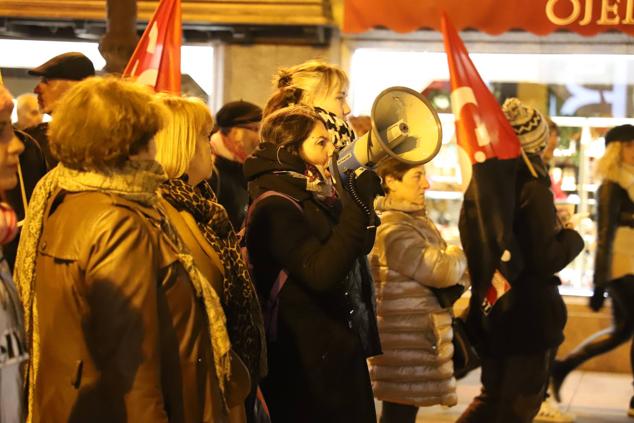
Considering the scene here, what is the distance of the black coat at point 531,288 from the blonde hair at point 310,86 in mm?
1756

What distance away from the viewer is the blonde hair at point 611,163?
8.65 metres

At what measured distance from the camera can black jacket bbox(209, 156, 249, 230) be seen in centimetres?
735

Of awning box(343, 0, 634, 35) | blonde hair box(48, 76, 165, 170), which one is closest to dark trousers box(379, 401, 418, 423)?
blonde hair box(48, 76, 165, 170)

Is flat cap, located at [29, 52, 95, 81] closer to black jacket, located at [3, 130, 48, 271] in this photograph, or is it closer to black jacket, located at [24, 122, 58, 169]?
black jacket, located at [24, 122, 58, 169]

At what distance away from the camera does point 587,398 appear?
922cm

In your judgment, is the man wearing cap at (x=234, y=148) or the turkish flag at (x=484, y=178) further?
the man wearing cap at (x=234, y=148)

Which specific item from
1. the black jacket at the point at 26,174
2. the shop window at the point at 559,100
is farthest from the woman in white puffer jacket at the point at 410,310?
the shop window at the point at 559,100

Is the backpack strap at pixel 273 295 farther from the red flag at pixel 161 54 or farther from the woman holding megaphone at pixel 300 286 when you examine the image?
the red flag at pixel 161 54

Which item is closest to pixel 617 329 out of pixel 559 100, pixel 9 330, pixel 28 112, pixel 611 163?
pixel 611 163

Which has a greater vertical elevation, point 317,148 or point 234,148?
point 317,148

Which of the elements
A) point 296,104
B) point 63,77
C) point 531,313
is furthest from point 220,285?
point 531,313

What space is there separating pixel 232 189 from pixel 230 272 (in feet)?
10.9

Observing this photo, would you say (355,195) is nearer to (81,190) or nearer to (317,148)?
(317,148)

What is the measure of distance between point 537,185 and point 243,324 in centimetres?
283
